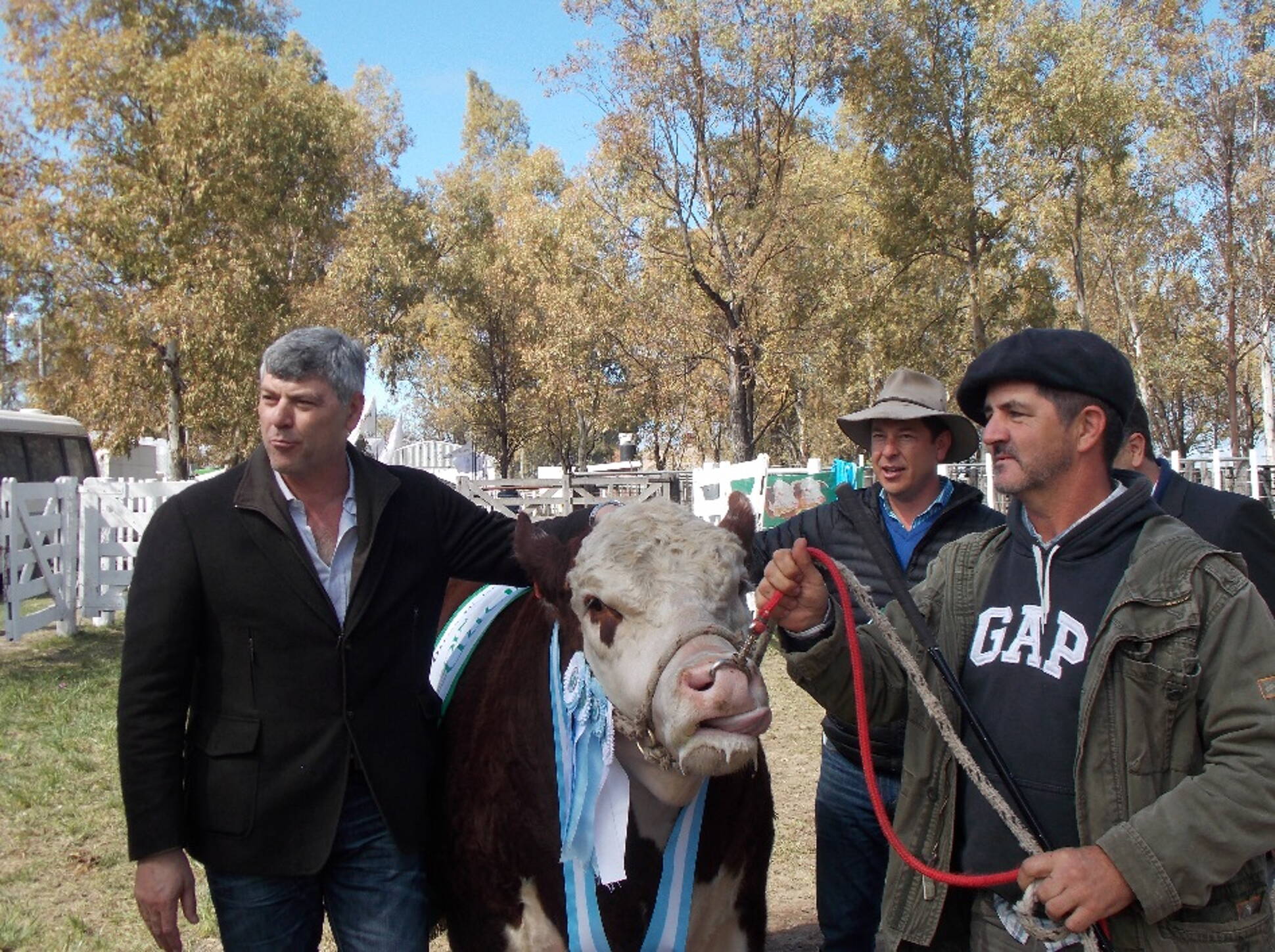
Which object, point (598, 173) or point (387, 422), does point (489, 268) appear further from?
point (387, 422)

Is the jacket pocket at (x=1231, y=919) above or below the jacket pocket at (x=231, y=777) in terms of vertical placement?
below

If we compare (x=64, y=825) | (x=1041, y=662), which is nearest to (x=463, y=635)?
(x=1041, y=662)

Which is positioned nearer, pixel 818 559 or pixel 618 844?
pixel 818 559

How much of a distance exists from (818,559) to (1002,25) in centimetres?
1952

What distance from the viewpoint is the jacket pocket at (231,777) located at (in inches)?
94.4

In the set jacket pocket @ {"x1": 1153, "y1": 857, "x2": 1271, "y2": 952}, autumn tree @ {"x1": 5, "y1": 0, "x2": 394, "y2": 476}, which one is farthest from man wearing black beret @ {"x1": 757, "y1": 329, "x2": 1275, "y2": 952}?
autumn tree @ {"x1": 5, "y1": 0, "x2": 394, "y2": 476}

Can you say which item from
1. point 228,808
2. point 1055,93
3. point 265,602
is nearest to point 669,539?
point 265,602

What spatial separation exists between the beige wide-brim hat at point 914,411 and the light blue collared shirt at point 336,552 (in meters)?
1.64

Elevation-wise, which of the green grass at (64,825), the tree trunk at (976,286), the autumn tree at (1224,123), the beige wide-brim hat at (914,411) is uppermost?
the autumn tree at (1224,123)

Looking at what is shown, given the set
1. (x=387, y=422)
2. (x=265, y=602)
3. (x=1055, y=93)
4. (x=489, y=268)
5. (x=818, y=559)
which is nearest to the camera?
(x=818, y=559)

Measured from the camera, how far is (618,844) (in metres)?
2.45

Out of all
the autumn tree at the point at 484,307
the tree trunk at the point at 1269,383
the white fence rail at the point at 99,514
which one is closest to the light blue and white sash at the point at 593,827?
the white fence rail at the point at 99,514

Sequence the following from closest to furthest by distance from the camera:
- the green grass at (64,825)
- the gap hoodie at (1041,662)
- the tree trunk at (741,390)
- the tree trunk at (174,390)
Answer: the gap hoodie at (1041,662)
the green grass at (64,825)
the tree trunk at (741,390)
the tree trunk at (174,390)

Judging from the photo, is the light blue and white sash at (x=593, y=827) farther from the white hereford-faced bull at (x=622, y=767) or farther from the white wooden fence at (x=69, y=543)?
the white wooden fence at (x=69, y=543)
